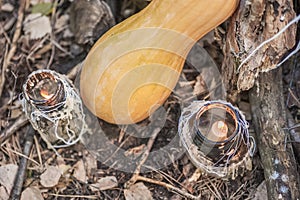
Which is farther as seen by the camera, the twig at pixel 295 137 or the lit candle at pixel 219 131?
the twig at pixel 295 137

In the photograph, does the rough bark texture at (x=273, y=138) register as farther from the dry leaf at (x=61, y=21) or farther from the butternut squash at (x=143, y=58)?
the dry leaf at (x=61, y=21)

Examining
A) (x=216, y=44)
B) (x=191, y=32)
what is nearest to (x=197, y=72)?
(x=216, y=44)

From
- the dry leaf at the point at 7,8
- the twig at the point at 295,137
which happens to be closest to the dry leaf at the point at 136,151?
the twig at the point at 295,137

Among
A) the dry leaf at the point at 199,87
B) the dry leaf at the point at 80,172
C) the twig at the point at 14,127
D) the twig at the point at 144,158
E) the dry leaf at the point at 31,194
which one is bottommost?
the dry leaf at the point at 31,194

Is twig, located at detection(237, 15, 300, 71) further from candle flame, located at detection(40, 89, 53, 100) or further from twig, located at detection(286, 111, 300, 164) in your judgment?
candle flame, located at detection(40, 89, 53, 100)

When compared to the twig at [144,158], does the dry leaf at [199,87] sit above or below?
above

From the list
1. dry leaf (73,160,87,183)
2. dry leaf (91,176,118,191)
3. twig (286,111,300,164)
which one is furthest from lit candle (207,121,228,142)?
dry leaf (73,160,87,183)
